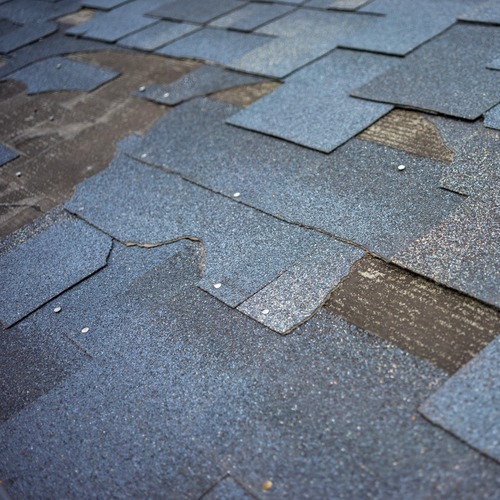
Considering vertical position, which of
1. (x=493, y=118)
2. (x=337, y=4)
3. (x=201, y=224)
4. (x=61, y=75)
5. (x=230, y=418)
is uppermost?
(x=337, y=4)

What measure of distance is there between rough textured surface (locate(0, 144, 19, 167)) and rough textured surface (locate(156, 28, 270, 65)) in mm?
1682

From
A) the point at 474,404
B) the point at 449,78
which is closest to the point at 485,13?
the point at 449,78

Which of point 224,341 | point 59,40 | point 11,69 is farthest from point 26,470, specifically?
point 59,40

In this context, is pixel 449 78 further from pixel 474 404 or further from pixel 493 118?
→ pixel 474 404

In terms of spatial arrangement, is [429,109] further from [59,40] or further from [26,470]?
[59,40]

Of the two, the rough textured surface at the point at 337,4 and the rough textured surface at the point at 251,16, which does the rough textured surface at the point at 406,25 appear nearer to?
the rough textured surface at the point at 337,4

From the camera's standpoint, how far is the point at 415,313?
2428 millimetres

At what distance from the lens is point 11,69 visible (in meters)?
5.94

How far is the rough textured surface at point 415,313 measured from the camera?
226cm

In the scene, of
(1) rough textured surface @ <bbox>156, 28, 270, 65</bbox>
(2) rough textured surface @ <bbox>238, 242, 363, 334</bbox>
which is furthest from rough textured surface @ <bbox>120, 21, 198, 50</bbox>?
(2) rough textured surface @ <bbox>238, 242, 363, 334</bbox>

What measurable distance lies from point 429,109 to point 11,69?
14.0 feet

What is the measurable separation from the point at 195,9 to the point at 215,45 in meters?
1.15

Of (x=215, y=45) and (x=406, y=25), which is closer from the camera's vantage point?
(x=406, y=25)

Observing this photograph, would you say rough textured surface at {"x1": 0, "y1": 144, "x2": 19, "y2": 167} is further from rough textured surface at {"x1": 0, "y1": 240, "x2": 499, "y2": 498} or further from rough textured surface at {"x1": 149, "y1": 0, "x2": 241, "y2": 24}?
rough textured surface at {"x1": 149, "y1": 0, "x2": 241, "y2": 24}
